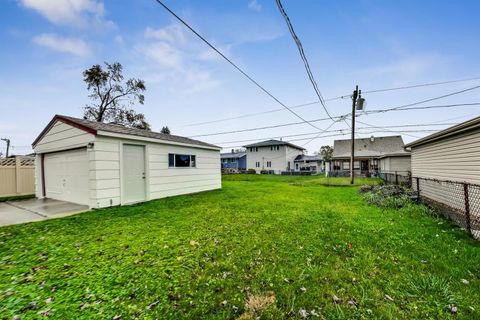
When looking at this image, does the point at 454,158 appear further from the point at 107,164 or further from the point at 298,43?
the point at 107,164

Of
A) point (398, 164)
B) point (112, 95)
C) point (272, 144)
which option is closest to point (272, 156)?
point (272, 144)

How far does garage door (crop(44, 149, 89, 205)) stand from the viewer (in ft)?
24.2

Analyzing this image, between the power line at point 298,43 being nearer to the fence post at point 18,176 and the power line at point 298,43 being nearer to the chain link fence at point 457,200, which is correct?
the chain link fence at point 457,200

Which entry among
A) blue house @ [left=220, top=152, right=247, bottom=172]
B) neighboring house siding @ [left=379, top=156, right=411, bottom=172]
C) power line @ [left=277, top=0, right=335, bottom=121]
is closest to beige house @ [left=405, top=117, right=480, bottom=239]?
power line @ [left=277, top=0, right=335, bottom=121]

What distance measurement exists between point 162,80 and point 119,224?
412 inches

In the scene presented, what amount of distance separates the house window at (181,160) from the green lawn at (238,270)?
468cm

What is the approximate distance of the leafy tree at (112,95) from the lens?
20.0m

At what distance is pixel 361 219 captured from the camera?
→ 5.38 metres

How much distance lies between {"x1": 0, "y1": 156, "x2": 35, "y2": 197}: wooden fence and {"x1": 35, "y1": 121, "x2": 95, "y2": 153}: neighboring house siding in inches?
94.2

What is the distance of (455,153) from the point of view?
22.0 feet

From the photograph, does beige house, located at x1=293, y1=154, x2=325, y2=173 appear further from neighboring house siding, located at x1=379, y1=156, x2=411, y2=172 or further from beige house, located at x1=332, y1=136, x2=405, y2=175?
neighboring house siding, located at x1=379, y1=156, x2=411, y2=172

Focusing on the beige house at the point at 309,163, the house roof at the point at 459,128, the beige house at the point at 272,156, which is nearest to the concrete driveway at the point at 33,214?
the house roof at the point at 459,128

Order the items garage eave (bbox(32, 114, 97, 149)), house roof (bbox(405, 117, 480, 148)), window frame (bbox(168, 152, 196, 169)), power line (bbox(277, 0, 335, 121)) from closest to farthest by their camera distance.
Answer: power line (bbox(277, 0, 335, 121)) → house roof (bbox(405, 117, 480, 148)) → garage eave (bbox(32, 114, 97, 149)) → window frame (bbox(168, 152, 196, 169))

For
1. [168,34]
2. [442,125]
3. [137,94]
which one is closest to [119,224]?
[168,34]
